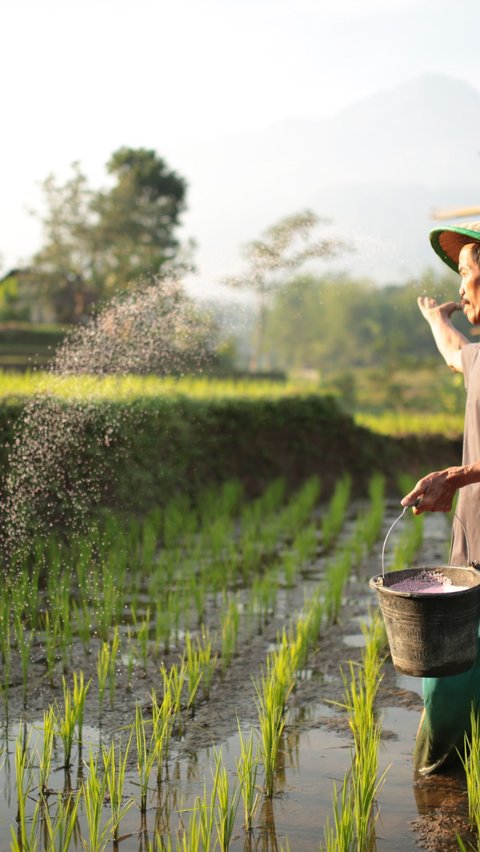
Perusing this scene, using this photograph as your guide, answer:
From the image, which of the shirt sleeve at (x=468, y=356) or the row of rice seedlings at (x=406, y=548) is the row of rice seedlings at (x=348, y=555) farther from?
the shirt sleeve at (x=468, y=356)

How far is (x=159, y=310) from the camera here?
841 centimetres

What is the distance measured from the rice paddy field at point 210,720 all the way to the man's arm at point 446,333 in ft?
3.77

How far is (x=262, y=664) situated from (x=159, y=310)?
4648 millimetres

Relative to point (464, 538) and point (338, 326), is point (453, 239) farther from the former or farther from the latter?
point (338, 326)

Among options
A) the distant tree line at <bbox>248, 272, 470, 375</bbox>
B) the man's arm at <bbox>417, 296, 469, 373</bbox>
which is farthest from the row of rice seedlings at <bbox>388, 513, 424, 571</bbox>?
the distant tree line at <bbox>248, 272, 470, 375</bbox>

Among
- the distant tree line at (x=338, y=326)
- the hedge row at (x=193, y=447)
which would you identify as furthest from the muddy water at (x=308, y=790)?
the distant tree line at (x=338, y=326)

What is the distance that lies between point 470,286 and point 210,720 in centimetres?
188

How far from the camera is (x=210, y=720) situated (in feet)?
12.0

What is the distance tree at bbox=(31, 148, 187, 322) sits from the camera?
38.8 m

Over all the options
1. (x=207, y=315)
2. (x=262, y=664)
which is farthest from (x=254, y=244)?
(x=262, y=664)

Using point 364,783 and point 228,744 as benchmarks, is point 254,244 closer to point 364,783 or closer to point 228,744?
point 228,744

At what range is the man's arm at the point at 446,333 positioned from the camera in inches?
129

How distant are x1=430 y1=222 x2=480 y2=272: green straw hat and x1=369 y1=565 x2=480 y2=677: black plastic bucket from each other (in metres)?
1.02

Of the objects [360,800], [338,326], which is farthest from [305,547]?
[338,326]
